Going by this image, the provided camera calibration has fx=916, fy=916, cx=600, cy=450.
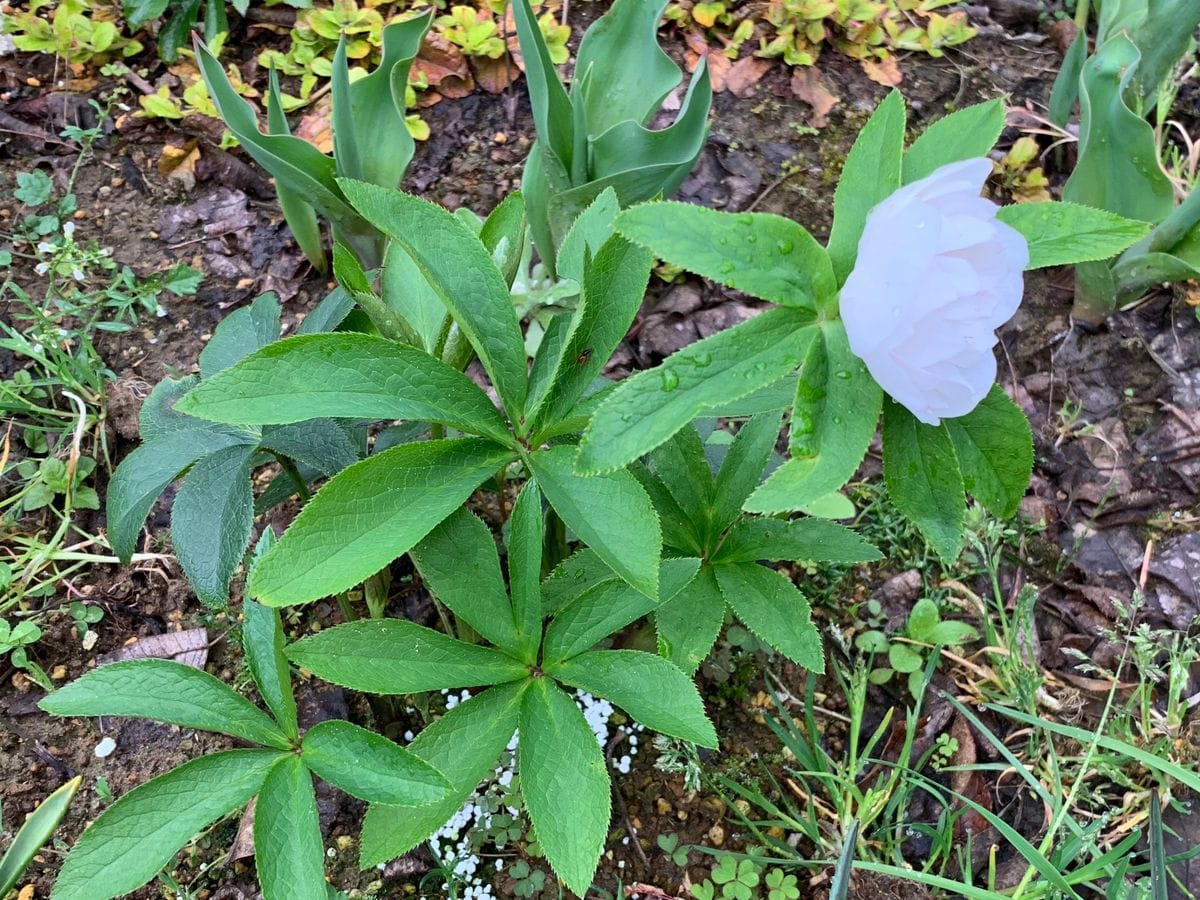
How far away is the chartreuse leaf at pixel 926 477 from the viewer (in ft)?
3.08

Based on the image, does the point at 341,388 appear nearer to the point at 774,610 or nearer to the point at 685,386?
the point at 685,386

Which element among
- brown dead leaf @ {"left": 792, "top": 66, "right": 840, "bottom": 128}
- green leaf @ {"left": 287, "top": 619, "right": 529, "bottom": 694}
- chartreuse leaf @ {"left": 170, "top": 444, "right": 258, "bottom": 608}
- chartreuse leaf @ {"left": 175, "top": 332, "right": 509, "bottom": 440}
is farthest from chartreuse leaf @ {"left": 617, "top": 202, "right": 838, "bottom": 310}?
brown dead leaf @ {"left": 792, "top": 66, "right": 840, "bottom": 128}

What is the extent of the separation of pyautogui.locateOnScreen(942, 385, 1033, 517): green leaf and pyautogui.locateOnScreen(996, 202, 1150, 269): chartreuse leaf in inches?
5.7

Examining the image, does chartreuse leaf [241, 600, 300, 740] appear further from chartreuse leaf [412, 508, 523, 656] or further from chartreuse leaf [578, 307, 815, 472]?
chartreuse leaf [578, 307, 815, 472]

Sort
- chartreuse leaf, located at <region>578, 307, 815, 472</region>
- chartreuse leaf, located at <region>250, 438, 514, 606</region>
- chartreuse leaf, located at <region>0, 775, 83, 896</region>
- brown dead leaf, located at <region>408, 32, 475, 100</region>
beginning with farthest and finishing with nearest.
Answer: brown dead leaf, located at <region>408, 32, 475, 100</region> < chartreuse leaf, located at <region>0, 775, 83, 896</region> < chartreuse leaf, located at <region>250, 438, 514, 606</region> < chartreuse leaf, located at <region>578, 307, 815, 472</region>

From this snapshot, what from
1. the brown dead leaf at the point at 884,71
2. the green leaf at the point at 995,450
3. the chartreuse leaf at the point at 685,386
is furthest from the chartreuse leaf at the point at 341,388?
the brown dead leaf at the point at 884,71

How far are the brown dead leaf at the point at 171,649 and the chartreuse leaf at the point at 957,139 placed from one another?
132 centimetres

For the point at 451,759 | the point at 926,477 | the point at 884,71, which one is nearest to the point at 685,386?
the point at 926,477

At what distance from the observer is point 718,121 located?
237 cm

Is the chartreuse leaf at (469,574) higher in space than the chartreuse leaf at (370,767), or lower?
higher

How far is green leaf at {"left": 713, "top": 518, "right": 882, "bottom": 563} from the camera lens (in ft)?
4.04

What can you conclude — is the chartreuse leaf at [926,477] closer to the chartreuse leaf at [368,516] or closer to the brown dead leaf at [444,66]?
the chartreuse leaf at [368,516]

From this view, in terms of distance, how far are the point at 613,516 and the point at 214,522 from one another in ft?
1.78

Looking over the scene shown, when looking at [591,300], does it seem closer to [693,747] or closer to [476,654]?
[476,654]
